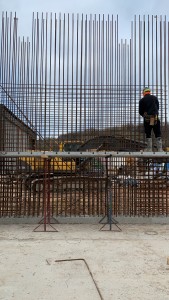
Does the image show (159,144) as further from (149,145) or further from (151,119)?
(151,119)

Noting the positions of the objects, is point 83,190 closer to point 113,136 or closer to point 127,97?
point 113,136

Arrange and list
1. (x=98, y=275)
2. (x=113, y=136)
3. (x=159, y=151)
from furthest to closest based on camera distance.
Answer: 1. (x=113, y=136)
2. (x=159, y=151)
3. (x=98, y=275)

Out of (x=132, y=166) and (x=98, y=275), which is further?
(x=132, y=166)

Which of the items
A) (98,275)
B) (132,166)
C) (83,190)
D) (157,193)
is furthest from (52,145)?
(98,275)

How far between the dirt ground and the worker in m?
2.29

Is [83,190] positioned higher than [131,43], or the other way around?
[131,43]

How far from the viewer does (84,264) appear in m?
6.21

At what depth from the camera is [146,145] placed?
10.3m

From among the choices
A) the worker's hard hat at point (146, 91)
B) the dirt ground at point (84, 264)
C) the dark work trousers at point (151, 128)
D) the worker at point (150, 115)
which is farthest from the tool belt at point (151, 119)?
the dirt ground at point (84, 264)

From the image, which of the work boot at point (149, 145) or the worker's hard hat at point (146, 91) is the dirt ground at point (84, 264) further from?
the worker's hard hat at point (146, 91)

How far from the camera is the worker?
9.52m

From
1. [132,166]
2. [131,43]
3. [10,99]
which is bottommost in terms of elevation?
[132,166]

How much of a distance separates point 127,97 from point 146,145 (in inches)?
56.0

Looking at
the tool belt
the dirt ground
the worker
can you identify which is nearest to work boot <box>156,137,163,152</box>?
the worker
